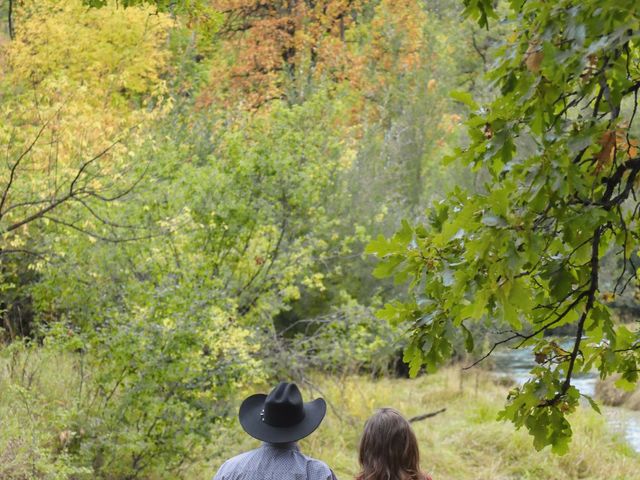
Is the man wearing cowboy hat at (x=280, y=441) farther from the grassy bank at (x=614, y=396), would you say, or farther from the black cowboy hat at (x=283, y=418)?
the grassy bank at (x=614, y=396)

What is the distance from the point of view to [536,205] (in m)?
3.14

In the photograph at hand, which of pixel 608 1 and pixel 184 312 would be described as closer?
pixel 608 1

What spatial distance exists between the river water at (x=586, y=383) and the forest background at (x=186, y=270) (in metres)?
0.45

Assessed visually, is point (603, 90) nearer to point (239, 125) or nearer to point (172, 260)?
point (172, 260)

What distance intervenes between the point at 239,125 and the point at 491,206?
11.0 metres

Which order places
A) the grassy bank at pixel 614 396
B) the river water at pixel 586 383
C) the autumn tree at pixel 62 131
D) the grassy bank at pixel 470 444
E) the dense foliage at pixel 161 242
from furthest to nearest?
the grassy bank at pixel 614 396 → the river water at pixel 586 383 → the grassy bank at pixel 470 444 → the autumn tree at pixel 62 131 → the dense foliage at pixel 161 242

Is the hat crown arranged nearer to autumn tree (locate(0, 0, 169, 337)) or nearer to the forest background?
the forest background

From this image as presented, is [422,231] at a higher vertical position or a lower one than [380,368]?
higher

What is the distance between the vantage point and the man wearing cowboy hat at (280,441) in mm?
4242

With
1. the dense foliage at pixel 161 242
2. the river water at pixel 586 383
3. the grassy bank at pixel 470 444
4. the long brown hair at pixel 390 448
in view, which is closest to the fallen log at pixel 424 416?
the grassy bank at pixel 470 444

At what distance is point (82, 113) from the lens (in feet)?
46.6

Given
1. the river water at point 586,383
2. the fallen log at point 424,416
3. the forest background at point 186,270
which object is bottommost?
the river water at point 586,383

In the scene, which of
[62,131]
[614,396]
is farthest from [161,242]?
[614,396]

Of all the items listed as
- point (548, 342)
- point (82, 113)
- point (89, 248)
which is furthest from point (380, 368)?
point (548, 342)
